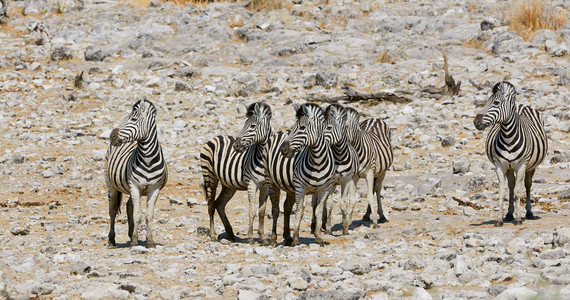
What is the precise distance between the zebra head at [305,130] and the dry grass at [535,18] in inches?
699

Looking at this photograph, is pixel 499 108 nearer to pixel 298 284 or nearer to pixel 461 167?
pixel 461 167

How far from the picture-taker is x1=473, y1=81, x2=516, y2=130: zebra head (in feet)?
35.3

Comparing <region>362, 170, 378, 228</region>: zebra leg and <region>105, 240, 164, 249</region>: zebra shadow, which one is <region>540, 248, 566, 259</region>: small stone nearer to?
<region>362, 170, 378, 228</region>: zebra leg

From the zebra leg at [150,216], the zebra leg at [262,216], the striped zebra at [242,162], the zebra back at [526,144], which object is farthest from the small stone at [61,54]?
the zebra back at [526,144]

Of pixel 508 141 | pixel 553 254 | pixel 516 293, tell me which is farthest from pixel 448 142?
pixel 516 293

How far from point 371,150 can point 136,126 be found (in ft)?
12.8

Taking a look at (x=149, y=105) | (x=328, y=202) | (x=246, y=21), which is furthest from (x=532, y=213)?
(x=246, y=21)

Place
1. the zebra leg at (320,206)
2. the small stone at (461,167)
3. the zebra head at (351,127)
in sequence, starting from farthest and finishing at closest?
1. the small stone at (461,167)
2. the zebra head at (351,127)
3. the zebra leg at (320,206)

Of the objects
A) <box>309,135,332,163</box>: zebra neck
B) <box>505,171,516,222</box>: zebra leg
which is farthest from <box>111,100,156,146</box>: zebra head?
<box>505,171,516,222</box>: zebra leg

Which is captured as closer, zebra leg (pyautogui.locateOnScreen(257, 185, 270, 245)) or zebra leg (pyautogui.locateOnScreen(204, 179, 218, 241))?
zebra leg (pyautogui.locateOnScreen(257, 185, 270, 245))

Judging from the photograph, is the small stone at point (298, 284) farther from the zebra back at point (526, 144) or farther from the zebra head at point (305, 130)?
the zebra back at point (526, 144)

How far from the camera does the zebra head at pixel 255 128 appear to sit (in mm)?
10297

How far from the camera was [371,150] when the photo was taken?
11992mm

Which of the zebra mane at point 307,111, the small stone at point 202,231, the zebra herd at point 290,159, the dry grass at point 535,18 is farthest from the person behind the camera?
the dry grass at point 535,18
